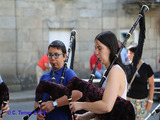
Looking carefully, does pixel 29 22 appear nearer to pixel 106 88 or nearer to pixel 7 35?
pixel 7 35

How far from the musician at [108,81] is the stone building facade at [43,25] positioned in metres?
11.1

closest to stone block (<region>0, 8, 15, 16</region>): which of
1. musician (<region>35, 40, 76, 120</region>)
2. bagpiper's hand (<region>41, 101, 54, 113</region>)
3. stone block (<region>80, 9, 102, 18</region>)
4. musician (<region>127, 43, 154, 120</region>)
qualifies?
stone block (<region>80, 9, 102, 18</region>)

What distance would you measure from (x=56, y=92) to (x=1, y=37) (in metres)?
11.0

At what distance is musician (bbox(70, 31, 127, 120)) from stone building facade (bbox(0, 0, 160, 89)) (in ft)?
36.4

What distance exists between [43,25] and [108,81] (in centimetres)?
1178

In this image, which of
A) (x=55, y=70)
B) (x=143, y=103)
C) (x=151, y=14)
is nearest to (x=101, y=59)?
(x=55, y=70)

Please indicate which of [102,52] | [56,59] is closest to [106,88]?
[102,52]

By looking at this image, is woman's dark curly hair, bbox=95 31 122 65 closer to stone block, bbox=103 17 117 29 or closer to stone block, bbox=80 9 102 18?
stone block, bbox=80 9 102 18

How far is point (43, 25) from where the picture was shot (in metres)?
14.0

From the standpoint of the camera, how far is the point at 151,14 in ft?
51.0

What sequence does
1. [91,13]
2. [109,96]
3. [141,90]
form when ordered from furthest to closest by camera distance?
[91,13] → [141,90] → [109,96]

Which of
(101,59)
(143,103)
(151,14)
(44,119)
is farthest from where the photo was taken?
(151,14)

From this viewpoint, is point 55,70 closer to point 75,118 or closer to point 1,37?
point 75,118

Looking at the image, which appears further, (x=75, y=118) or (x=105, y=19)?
(x=105, y=19)
